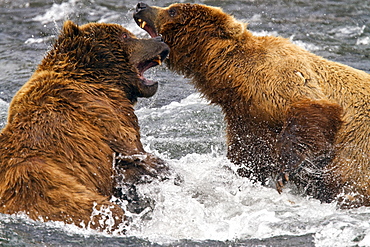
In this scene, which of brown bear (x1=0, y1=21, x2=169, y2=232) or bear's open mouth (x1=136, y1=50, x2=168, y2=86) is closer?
brown bear (x1=0, y1=21, x2=169, y2=232)

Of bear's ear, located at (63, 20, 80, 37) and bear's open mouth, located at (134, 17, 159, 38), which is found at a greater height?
bear's ear, located at (63, 20, 80, 37)

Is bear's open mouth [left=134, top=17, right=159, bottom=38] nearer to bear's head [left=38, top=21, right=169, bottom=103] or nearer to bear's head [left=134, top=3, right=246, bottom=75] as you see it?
bear's head [left=134, top=3, right=246, bottom=75]

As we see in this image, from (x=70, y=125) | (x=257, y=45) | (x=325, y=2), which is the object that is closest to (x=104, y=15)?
(x=325, y=2)

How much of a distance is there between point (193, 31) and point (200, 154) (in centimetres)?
179

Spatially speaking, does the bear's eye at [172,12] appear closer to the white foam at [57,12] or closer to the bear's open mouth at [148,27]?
the bear's open mouth at [148,27]

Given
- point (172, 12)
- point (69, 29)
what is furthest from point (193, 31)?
point (69, 29)

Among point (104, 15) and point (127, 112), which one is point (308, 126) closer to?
point (127, 112)

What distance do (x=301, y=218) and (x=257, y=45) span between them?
6.44 ft

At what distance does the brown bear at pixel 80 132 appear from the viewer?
4.95 metres

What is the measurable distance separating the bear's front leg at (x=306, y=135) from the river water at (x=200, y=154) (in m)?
0.46

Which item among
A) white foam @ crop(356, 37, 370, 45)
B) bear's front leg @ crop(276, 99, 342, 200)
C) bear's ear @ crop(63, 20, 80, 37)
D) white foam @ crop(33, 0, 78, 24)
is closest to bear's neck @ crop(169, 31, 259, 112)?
bear's front leg @ crop(276, 99, 342, 200)

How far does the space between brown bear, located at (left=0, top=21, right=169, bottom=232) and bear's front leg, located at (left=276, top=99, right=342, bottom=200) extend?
121cm

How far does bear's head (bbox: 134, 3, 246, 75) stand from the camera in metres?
6.59

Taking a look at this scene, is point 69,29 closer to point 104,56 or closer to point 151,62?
point 104,56
